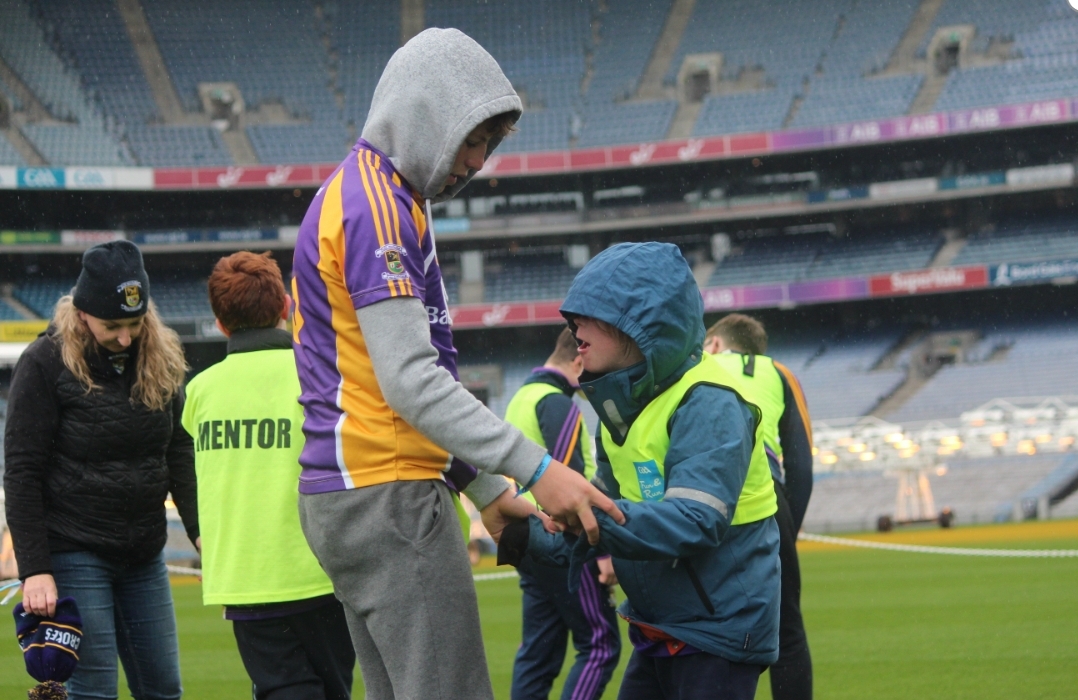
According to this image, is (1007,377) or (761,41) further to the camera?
(761,41)

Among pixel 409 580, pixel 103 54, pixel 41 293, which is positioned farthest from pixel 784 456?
pixel 103 54

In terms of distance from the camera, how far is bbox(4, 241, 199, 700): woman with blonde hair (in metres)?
3.60

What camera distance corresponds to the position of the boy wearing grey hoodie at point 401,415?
219 centimetres

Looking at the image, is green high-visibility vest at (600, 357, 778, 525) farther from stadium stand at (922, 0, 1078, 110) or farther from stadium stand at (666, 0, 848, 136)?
stadium stand at (666, 0, 848, 136)

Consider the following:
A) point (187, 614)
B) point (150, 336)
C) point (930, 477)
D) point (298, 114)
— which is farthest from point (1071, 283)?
point (150, 336)

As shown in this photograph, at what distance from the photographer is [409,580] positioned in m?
2.21

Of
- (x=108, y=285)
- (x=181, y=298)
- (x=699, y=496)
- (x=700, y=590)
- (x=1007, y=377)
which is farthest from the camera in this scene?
(x=181, y=298)

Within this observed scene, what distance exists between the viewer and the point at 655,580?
2.65 metres

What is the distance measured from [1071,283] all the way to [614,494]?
3214 centimetres

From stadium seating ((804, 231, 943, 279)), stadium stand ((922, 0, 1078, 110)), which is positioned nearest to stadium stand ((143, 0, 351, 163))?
stadium seating ((804, 231, 943, 279))

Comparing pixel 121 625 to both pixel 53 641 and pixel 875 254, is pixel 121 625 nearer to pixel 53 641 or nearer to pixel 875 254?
pixel 53 641

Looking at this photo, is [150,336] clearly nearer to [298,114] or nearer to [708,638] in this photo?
[708,638]

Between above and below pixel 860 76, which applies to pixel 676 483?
below

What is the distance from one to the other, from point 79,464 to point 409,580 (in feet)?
6.61
